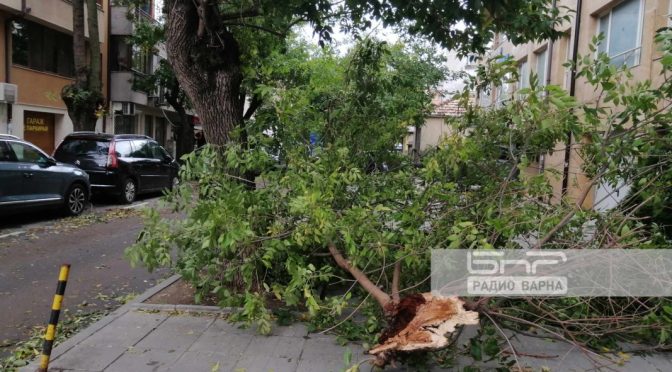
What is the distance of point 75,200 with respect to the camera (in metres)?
11.8

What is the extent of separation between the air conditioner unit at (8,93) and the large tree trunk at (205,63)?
1308cm

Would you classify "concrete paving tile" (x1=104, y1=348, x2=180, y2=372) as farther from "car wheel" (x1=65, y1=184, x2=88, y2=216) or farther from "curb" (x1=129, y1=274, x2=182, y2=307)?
"car wheel" (x1=65, y1=184, x2=88, y2=216)

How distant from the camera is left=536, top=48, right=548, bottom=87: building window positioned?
56.5 feet

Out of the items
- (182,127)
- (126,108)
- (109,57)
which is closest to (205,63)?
(182,127)

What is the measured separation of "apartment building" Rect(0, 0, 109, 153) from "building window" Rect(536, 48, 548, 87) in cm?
1564

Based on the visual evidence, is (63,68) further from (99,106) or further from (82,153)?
(82,153)

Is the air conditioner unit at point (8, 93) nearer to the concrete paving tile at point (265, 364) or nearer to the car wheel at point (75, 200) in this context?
the car wheel at point (75, 200)

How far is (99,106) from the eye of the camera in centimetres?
1552

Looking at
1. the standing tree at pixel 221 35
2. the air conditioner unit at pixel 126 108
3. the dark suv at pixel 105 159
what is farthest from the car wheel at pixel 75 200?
the air conditioner unit at pixel 126 108

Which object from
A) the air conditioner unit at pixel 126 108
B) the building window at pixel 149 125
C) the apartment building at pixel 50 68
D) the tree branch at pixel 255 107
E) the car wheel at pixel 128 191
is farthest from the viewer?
the building window at pixel 149 125

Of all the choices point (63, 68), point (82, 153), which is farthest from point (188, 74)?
point (63, 68)

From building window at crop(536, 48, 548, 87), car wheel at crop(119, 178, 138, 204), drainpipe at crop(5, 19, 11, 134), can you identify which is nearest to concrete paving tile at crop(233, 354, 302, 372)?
car wheel at crop(119, 178, 138, 204)

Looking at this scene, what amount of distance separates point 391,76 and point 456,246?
10.5 ft

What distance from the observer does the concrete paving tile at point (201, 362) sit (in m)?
4.19
